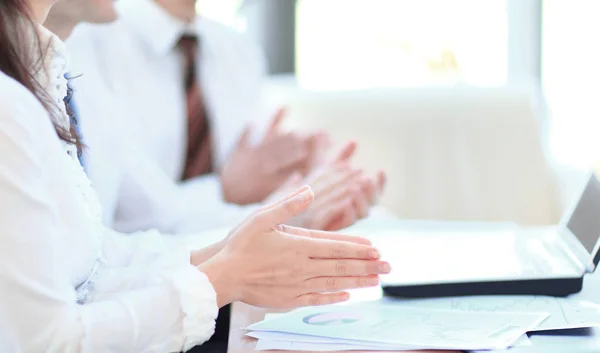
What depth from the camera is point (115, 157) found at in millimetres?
1650

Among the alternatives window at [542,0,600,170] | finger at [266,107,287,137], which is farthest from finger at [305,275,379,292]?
window at [542,0,600,170]

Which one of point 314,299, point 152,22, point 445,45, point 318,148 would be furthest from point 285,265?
point 445,45

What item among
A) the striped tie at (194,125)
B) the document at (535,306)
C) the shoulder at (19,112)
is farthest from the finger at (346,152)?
the shoulder at (19,112)

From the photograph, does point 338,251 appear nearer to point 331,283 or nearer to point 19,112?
point 331,283

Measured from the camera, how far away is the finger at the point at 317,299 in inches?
38.6

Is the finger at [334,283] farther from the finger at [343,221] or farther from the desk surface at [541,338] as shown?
the finger at [343,221]

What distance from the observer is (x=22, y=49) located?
36.1 inches

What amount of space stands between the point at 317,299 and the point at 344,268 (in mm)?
49

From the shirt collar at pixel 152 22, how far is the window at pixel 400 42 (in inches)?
43.2

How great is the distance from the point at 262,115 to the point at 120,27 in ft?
1.59

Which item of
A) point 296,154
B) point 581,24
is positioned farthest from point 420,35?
point 296,154

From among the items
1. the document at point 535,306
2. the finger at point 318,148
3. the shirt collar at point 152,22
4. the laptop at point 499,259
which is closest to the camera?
the document at point 535,306

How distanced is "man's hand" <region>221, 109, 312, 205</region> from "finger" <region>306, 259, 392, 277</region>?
0.97 metres

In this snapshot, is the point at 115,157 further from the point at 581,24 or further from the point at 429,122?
the point at 581,24
